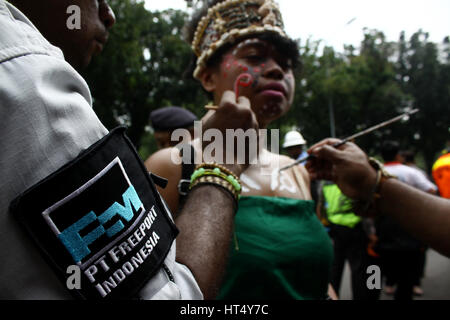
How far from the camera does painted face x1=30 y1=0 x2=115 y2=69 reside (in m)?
0.73

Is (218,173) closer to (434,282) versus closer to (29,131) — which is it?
(29,131)

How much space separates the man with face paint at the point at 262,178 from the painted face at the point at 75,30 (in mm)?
476

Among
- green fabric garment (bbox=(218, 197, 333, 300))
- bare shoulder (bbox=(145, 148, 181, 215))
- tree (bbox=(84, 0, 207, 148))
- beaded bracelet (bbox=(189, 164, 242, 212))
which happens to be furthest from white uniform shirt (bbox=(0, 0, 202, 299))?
tree (bbox=(84, 0, 207, 148))

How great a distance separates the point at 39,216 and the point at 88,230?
3.3 inches

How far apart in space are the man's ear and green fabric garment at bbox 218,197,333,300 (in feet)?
2.44

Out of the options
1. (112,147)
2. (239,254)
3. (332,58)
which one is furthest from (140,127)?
(112,147)

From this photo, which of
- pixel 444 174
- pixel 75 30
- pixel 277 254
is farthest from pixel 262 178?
pixel 444 174

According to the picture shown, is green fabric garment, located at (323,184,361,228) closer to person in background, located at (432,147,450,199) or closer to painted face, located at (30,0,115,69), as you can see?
person in background, located at (432,147,450,199)

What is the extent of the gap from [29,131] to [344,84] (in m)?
4.15

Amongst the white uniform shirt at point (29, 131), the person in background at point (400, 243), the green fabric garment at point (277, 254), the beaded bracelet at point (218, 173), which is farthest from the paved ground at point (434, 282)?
the white uniform shirt at point (29, 131)

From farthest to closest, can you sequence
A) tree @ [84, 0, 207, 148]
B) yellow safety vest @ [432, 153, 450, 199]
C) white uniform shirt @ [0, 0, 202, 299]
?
tree @ [84, 0, 207, 148], yellow safety vest @ [432, 153, 450, 199], white uniform shirt @ [0, 0, 202, 299]

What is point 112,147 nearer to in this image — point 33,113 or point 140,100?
point 33,113

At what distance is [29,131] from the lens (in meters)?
0.53

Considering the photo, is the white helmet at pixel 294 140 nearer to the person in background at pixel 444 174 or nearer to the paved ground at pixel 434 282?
the person in background at pixel 444 174
